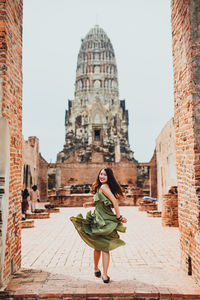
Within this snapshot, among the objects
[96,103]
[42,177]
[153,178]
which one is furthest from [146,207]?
[96,103]

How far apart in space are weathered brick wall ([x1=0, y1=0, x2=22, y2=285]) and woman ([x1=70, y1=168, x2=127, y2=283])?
3.32ft

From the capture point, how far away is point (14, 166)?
17.1 feet

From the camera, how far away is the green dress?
4.66 metres

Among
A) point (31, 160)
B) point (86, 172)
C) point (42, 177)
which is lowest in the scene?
point (42, 177)

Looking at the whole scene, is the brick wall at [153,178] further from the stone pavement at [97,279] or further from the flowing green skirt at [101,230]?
the flowing green skirt at [101,230]

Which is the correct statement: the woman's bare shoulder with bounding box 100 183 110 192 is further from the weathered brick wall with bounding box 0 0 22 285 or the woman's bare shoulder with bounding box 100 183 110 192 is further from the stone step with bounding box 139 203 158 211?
the stone step with bounding box 139 203 158 211

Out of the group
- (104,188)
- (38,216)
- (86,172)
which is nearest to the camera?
(104,188)

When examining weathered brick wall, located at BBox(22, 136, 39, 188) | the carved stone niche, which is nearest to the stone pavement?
the carved stone niche

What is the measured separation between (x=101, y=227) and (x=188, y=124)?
2.03m

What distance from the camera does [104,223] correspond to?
4.65 m

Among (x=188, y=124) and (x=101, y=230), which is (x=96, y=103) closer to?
(x=188, y=124)

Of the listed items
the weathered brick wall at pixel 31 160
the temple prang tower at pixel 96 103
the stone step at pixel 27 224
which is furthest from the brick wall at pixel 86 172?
the stone step at pixel 27 224

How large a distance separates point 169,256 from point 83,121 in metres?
43.6

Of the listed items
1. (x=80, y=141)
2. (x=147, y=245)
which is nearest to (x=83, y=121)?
(x=80, y=141)
